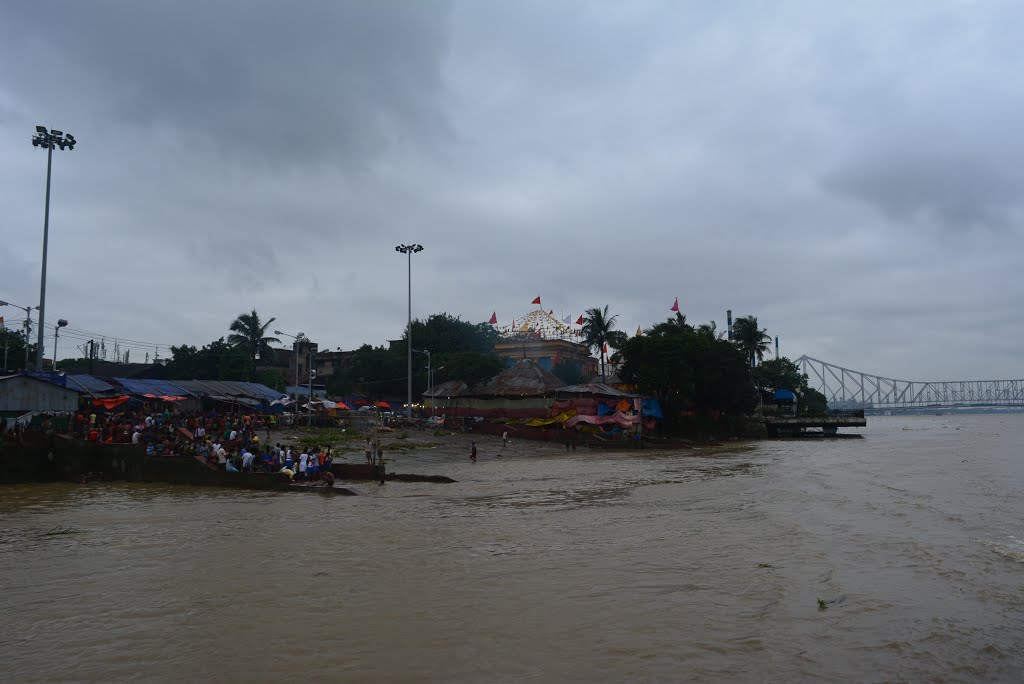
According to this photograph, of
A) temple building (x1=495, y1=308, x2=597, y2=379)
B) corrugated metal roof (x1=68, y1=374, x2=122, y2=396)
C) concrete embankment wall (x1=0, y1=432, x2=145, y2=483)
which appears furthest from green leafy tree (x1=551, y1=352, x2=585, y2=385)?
concrete embankment wall (x1=0, y1=432, x2=145, y2=483)

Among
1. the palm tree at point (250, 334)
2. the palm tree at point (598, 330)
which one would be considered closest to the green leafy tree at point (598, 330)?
the palm tree at point (598, 330)

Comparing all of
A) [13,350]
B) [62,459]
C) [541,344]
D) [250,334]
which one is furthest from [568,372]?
[62,459]

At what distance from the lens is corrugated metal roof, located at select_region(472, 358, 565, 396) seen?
5722 centimetres

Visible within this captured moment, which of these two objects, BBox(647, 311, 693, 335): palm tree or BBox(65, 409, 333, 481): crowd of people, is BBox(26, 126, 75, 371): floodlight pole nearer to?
BBox(65, 409, 333, 481): crowd of people

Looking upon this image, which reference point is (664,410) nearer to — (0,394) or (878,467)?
(878,467)

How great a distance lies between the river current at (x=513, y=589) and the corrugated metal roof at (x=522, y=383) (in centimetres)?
3572

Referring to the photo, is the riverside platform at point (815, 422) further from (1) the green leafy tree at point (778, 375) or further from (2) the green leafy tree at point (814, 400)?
(2) the green leafy tree at point (814, 400)

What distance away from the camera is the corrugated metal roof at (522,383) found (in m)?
57.2

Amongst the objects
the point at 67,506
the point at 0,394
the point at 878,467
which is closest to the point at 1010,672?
the point at 67,506

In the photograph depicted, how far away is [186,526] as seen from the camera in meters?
16.6

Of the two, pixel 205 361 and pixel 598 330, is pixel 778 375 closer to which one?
pixel 598 330

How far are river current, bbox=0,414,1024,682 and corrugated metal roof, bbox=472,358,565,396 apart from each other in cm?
3572

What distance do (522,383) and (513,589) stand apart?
48.0m

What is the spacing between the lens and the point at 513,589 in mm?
10703
